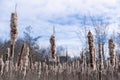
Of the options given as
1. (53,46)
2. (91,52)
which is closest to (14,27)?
(91,52)

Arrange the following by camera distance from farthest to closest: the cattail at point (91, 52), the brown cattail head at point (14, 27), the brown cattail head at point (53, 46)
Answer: the brown cattail head at point (53, 46), the cattail at point (91, 52), the brown cattail head at point (14, 27)

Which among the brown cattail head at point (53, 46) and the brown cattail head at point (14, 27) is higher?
the brown cattail head at point (14, 27)

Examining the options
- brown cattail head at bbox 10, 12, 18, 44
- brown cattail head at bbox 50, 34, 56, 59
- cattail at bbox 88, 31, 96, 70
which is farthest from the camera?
brown cattail head at bbox 50, 34, 56, 59

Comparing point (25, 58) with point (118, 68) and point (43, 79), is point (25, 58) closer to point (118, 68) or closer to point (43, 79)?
point (43, 79)

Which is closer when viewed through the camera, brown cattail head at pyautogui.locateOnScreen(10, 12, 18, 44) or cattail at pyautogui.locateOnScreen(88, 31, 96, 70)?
brown cattail head at pyautogui.locateOnScreen(10, 12, 18, 44)

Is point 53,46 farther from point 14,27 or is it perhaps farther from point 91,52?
point 14,27

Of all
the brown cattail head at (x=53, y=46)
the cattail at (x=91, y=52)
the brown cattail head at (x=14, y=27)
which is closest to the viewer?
the brown cattail head at (x=14, y=27)

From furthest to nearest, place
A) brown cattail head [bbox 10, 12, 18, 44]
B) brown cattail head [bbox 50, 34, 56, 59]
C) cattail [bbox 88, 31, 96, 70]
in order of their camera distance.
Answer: brown cattail head [bbox 50, 34, 56, 59], cattail [bbox 88, 31, 96, 70], brown cattail head [bbox 10, 12, 18, 44]

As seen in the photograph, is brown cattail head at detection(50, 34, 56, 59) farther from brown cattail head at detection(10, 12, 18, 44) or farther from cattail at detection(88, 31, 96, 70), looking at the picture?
brown cattail head at detection(10, 12, 18, 44)

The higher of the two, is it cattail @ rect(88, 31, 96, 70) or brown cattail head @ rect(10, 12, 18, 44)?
brown cattail head @ rect(10, 12, 18, 44)

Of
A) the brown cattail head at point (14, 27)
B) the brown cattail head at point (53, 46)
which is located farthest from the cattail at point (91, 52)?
the brown cattail head at point (14, 27)

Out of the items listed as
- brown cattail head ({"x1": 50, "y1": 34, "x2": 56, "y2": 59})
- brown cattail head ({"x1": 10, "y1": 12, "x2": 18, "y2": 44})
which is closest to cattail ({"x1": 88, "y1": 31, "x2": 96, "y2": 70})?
brown cattail head ({"x1": 50, "y1": 34, "x2": 56, "y2": 59})

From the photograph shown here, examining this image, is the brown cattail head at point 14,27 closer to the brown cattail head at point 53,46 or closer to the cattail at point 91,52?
the cattail at point 91,52

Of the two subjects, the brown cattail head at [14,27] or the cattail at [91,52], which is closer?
the brown cattail head at [14,27]
